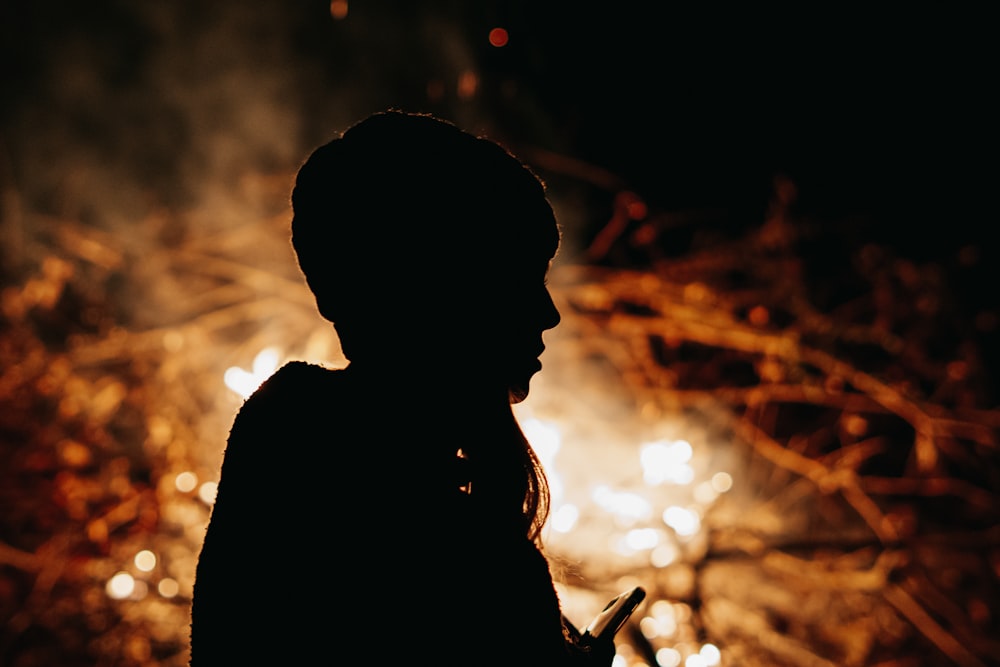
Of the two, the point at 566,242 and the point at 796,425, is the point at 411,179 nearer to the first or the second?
the point at 566,242

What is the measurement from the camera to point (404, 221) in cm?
158

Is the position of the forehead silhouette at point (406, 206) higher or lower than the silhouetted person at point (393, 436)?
higher

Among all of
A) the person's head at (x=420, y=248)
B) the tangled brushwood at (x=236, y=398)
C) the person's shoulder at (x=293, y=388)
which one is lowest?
the person's shoulder at (x=293, y=388)

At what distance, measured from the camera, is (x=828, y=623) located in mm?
8945

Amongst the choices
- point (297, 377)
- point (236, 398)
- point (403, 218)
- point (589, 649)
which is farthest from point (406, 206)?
point (236, 398)

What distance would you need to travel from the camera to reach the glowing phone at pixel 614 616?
1.95m

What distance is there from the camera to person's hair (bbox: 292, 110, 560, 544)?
1.58 m

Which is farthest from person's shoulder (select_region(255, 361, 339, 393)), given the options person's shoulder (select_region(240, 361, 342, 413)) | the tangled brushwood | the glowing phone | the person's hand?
the tangled brushwood

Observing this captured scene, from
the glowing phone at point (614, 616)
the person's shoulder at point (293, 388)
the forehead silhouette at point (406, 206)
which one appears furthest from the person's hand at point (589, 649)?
the forehead silhouette at point (406, 206)

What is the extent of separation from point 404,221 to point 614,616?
1309 millimetres

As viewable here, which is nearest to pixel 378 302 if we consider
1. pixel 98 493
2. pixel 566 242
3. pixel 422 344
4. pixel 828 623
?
pixel 422 344

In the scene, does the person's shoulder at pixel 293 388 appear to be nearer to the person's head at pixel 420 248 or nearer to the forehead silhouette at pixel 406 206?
the person's head at pixel 420 248

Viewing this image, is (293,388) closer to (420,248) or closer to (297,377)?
(297,377)

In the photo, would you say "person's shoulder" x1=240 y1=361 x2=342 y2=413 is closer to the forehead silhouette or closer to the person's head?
the person's head
